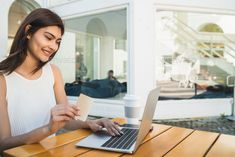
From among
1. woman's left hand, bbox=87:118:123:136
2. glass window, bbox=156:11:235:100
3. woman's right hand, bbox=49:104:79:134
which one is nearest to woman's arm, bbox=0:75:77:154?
woman's right hand, bbox=49:104:79:134

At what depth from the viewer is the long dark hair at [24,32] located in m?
1.20

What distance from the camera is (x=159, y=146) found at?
40.4 inches

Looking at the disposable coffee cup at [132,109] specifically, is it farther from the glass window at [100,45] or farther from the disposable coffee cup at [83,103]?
the glass window at [100,45]

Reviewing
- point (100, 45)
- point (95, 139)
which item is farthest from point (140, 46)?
point (95, 139)

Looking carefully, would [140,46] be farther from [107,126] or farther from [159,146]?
[159,146]

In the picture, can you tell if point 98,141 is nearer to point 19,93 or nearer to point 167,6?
point 19,93

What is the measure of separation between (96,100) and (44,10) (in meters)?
3.35

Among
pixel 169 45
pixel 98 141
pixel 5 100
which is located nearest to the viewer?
pixel 98 141

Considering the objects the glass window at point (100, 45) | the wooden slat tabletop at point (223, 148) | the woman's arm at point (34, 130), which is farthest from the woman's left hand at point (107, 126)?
the glass window at point (100, 45)

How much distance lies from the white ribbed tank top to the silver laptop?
1.16ft

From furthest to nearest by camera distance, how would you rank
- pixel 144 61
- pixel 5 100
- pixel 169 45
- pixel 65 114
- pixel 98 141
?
pixel 169 45 → pixel 144 61 → pixel 5 100 → pixel 98 141 → pixel 65 114

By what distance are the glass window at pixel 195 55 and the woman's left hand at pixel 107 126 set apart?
121 inches

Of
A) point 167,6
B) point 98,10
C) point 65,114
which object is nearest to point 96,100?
point 98,10

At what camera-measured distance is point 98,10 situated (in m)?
4.35
